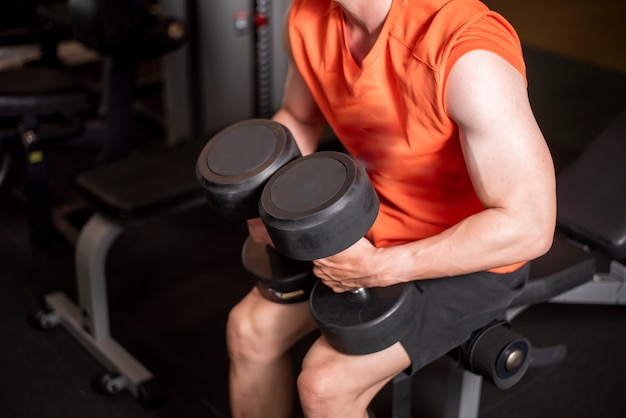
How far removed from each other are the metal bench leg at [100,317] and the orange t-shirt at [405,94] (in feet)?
2.40

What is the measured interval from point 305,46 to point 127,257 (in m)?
1.25

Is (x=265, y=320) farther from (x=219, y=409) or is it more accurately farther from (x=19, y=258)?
(x=19, y=258)

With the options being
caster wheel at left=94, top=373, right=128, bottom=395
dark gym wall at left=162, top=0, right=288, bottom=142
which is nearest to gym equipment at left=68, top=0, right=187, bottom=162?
dark gym wall at left=162, top=0, right=288, bottom=142

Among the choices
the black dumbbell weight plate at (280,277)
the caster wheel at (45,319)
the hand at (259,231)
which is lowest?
the caster wheel at (45,319)

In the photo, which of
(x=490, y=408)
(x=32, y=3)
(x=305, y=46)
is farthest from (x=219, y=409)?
(x=32, y=3)

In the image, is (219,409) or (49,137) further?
(49,137)

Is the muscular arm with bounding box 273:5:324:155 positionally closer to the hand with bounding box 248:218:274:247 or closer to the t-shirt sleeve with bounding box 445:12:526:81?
the hand with bounding box 248:218:274:247

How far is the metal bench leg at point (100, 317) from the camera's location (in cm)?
190

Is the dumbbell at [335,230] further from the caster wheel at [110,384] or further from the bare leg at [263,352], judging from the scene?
the caster wheel at [110,384]

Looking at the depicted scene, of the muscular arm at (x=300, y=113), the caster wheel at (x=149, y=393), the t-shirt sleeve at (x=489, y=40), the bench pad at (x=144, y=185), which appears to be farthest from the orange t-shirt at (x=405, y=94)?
the caster wheel at (x=149, y=393)

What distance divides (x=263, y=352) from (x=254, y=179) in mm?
348

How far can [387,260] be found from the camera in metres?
1.23

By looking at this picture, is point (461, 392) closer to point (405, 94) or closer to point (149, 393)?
point (405, 94)

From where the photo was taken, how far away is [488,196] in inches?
46.4
